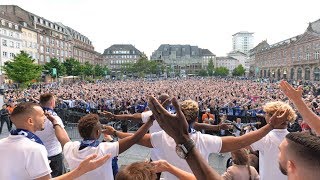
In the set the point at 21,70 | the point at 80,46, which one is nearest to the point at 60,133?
the point at 21,70

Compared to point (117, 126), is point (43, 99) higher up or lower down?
higher up

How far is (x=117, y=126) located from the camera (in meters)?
13.5

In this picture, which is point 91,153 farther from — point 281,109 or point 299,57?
point 299,57

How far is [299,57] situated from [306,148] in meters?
93.8

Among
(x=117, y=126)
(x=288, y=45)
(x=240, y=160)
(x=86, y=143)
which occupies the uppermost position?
(x=288, y=45)

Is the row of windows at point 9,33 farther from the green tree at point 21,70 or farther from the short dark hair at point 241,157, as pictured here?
the short dark hair at point 241,157

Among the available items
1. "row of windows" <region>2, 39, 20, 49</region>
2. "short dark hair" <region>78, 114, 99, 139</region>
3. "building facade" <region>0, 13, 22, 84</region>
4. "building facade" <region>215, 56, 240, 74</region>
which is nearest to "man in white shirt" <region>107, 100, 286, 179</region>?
"short dark hair" <region>78, 114, 99, 139</region>

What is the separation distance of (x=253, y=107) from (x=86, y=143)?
14.1 metres

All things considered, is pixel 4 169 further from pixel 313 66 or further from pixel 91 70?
pixel 91 70

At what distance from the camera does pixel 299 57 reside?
86438 millimetres

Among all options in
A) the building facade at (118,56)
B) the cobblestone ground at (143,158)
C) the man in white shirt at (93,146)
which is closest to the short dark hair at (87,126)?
the man in white shirt at (93,146)

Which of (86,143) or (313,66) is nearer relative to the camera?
(86,143)

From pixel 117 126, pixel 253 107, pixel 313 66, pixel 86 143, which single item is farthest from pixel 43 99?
pixel 313 66

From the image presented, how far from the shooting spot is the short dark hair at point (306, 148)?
5.32 ft
